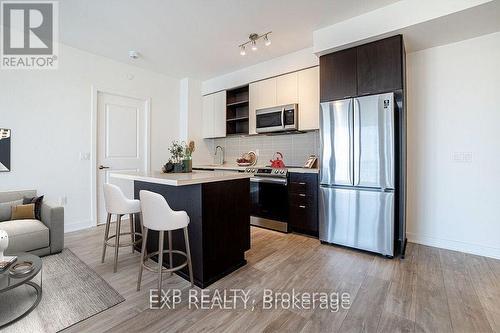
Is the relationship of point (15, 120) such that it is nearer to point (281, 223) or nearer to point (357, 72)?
point (281, 223)

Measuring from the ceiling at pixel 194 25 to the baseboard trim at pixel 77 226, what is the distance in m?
2.64

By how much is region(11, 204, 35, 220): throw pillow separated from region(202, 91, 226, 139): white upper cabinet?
10.1 ft

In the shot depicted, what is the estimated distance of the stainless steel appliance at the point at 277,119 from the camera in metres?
3.73

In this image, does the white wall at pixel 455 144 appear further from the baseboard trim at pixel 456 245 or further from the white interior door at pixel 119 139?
the white interior door at pixel 119 139

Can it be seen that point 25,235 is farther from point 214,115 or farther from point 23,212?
point 214,115

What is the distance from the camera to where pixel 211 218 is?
2.14 metres

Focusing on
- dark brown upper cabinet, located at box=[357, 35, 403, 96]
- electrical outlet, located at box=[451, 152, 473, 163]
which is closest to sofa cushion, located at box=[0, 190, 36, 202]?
dark brown upper cabinet, located at box=[357, 35, 403, 96]

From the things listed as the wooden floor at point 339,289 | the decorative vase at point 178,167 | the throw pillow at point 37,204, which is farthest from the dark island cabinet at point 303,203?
the throw pillow at point 37,204

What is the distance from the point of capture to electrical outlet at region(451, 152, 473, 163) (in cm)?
280

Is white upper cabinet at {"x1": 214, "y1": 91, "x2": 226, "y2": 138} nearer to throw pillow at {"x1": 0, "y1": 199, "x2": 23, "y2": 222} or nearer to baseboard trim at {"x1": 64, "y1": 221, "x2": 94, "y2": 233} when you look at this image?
baseboard trim at {"x1": 64, "y1": 221, "x2": 94, "y2": 233}

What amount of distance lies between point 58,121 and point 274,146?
11.0 ft

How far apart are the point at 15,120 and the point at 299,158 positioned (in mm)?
A: 4002

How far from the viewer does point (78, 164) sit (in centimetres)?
371


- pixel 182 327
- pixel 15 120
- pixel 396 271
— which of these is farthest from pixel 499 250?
pixel 15 120
